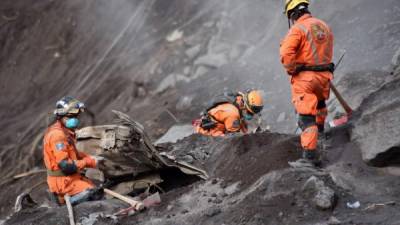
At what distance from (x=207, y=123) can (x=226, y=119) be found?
49cm

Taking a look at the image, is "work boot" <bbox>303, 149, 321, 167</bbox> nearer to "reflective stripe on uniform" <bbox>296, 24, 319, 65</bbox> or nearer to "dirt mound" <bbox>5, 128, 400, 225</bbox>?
"dirt mound" <bbox>5, 128, 400, 225</bbox>

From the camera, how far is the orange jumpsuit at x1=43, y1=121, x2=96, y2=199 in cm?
744

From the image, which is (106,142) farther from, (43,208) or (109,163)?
(43,208)

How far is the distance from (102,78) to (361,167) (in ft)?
47.8

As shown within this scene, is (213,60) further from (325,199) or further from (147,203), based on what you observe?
(325,199)

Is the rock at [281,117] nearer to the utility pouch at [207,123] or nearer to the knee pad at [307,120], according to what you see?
the utility pouch at [207,123]

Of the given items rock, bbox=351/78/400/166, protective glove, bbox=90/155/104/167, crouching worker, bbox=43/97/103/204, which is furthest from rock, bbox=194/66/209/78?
rock, bbox=351/78/400/166

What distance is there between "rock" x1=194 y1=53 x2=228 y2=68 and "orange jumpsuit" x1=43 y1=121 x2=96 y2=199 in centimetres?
984

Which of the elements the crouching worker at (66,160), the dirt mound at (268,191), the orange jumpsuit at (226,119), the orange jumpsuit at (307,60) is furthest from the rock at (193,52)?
the orange jumpsuit at (307,60)

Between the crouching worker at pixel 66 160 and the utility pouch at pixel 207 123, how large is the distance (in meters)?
2.23

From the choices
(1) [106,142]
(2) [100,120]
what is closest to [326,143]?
(1) [106,142]

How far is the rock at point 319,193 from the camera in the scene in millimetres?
5484

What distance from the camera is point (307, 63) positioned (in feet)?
21.7

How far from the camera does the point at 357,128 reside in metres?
6.95
